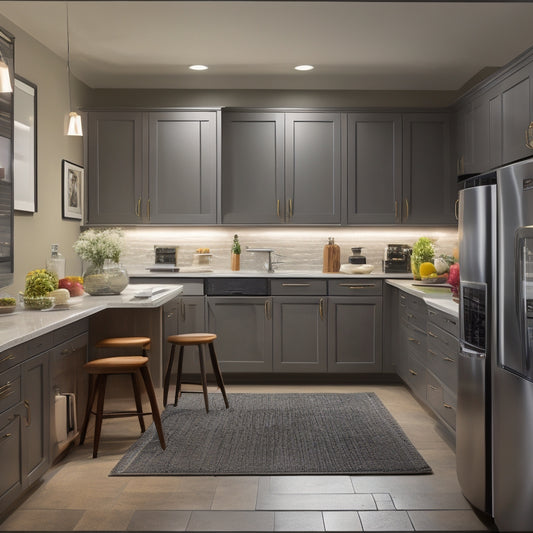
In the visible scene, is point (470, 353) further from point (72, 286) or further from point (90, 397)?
point (72, 286)

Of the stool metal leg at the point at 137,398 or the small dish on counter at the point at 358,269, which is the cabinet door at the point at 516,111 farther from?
the stool metal leg at the point at 137,398

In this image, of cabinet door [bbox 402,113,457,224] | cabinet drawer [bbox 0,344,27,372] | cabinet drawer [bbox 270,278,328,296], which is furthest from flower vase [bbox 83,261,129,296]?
cabinet door [bbox 402,113,457,224]

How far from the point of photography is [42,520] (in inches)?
102

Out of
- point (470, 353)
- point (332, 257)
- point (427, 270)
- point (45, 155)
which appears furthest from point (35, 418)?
point (332, 257)

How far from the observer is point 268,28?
162 inches

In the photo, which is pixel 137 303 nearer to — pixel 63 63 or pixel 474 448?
pixel 474 448

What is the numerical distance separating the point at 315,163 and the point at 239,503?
325cm

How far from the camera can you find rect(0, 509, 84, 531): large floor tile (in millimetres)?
2508

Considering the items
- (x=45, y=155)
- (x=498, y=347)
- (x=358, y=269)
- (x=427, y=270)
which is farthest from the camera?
(x=358, y=269)

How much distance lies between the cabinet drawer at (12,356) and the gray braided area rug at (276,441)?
0.91m

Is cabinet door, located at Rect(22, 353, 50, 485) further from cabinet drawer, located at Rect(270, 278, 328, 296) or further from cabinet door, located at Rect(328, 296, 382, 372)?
cabinet door, located at Rect(328, 296, 382, 372)

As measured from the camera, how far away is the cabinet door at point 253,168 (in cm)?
536

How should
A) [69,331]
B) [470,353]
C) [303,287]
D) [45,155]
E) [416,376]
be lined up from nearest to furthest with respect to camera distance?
1. [470,353]
2. [69,331]
3. [416,376]
4. [45,155]
5. [303,287]

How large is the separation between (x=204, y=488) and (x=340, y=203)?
9.88 ft
